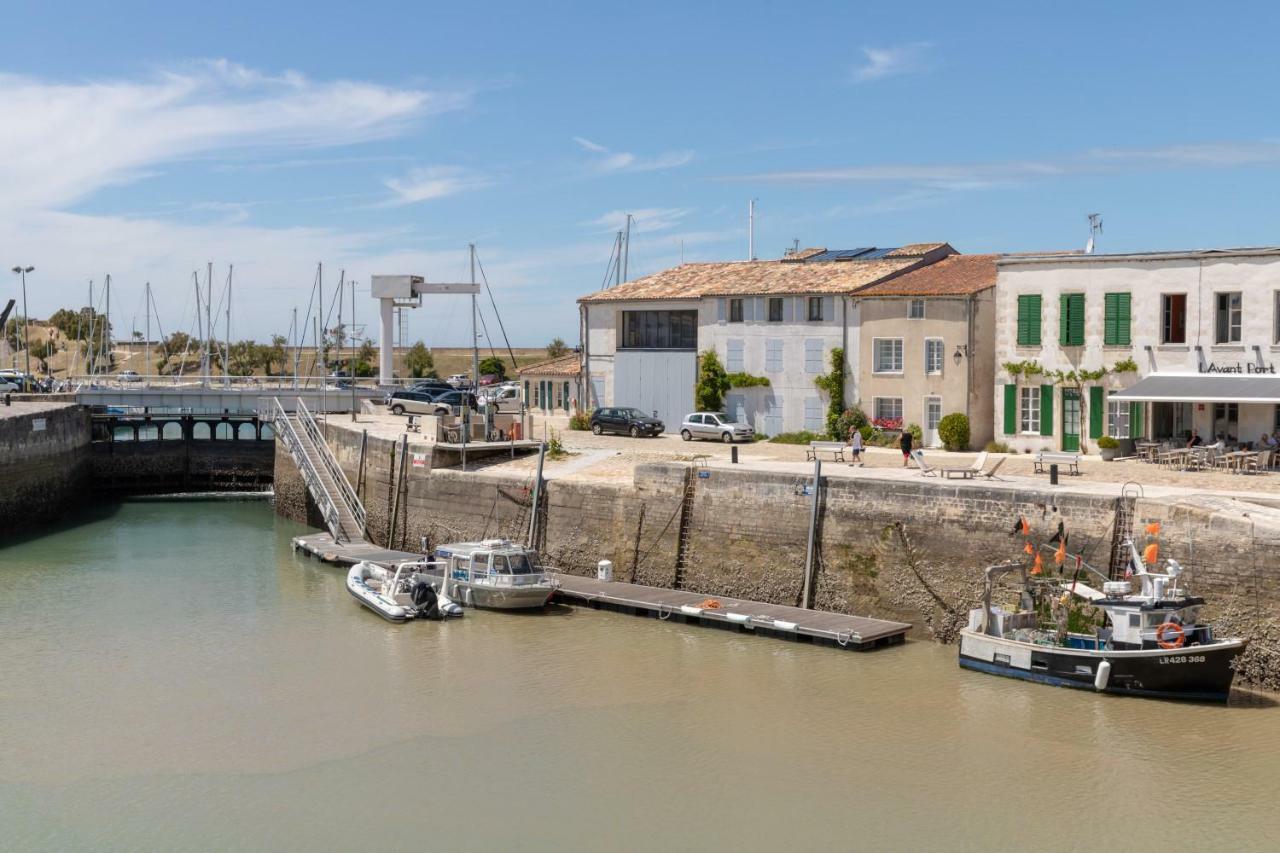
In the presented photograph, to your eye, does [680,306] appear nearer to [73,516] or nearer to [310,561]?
[310,561]

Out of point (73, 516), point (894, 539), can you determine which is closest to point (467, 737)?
point (894, 539)

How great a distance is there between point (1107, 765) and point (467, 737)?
10.1 m

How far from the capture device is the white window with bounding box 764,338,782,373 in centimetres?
4259

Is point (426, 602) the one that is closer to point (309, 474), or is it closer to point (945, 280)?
point (309, 474)

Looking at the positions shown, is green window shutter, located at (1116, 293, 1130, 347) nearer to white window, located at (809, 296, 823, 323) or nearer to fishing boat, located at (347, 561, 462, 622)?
white window, located at (809, 296, 823, 323)

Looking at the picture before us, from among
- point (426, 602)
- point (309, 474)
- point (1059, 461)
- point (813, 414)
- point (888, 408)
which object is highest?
point (888, 408)

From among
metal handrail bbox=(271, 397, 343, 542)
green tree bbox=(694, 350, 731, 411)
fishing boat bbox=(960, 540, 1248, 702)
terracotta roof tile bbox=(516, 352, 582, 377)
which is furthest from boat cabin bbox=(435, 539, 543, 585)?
terracotta roof tile bbox=(516, 352, 582, 377)

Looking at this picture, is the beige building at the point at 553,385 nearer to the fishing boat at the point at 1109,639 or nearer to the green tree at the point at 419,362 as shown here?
the fishing boat at the point at 1109,639

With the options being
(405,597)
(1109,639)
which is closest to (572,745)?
(1109,639)

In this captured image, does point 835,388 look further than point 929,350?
Yes

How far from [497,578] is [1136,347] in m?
17.7

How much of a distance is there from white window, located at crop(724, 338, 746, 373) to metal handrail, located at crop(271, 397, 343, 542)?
1377cm

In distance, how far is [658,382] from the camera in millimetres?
45719

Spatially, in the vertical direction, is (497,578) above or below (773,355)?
below
